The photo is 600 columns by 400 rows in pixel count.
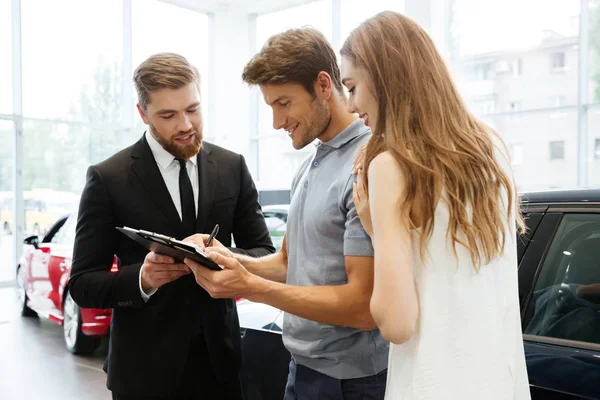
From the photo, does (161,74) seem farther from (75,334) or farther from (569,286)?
(75,334)

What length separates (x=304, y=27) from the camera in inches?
62.5

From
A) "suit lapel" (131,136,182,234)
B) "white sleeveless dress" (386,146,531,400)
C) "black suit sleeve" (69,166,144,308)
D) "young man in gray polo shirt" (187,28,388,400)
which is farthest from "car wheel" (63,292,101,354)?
"white sleeveless dress" (386,146,531,400)

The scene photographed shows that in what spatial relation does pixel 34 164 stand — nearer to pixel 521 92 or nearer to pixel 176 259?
pixel 521 92

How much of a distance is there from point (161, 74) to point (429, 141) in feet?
3.41

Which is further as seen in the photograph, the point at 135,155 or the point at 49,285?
the point at 49,285

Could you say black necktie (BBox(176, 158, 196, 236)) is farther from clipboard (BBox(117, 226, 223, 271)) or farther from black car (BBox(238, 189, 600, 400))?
black car (BBox(238, 189, 600, 400))

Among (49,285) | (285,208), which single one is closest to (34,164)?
(49,285)

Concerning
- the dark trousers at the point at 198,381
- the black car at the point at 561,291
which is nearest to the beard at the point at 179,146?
the dark trousers at the point at 198,381

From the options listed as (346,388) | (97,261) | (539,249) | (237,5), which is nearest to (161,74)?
(97,261)

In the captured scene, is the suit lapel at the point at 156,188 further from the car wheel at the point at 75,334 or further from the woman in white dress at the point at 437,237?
the car wheel at the point at 75,334

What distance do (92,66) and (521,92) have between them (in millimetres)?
7897

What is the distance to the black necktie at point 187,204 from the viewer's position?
1720 millimetres

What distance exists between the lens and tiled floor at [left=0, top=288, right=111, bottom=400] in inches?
156

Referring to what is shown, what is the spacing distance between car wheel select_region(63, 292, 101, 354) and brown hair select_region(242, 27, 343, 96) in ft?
12.7
